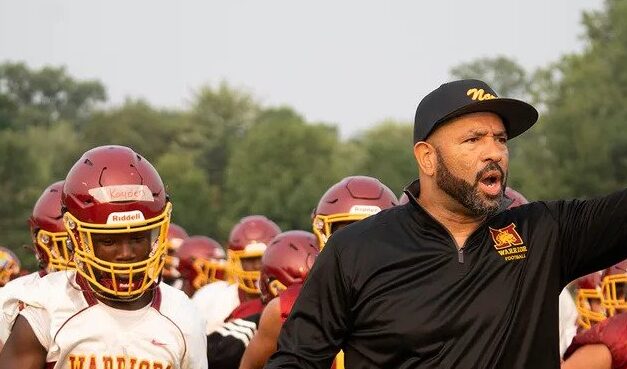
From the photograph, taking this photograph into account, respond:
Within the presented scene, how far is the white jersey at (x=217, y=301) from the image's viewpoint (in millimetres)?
10203

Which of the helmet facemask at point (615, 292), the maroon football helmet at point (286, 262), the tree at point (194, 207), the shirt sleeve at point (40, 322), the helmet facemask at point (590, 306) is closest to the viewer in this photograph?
the shirt sleeve at point (40, 322)

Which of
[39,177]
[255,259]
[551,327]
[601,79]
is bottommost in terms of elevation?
[39,177]

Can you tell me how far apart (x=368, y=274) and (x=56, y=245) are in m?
3.41

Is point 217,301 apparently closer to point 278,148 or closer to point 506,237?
point 506,237

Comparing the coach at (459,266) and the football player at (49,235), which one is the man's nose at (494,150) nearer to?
the coach at (459,266)

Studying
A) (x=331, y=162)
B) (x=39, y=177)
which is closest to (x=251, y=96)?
(x=331, y=162)

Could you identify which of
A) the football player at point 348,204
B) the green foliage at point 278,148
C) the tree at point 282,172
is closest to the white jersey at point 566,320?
the football player at point 348,204

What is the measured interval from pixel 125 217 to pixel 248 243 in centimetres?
580

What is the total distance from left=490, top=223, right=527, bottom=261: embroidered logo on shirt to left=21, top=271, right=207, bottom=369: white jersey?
1537 millimetres

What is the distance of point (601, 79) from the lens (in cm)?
5175

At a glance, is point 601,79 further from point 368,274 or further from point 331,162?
point 368,274

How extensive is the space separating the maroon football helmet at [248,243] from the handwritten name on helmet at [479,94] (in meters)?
6.17

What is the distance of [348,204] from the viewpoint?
7.10 meters

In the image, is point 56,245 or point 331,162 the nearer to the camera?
point 56,245
